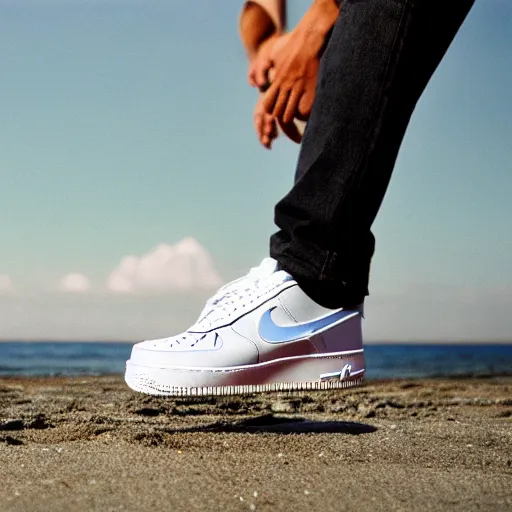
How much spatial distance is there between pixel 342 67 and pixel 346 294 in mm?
525

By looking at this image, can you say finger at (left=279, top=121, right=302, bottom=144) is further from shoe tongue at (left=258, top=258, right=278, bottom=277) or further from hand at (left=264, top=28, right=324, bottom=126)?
shoe tongue at (left=258, top=258, right=278, bottom=277)

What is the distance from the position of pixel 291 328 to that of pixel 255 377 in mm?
147

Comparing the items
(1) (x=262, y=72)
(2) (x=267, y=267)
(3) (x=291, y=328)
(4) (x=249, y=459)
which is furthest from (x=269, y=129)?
(4) (x=249, y=459)

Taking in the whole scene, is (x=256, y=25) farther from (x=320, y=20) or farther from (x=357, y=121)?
(x=357, y=121)

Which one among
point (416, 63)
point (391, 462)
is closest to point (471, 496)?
point (391, 462)

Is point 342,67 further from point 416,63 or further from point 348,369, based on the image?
point 348,369

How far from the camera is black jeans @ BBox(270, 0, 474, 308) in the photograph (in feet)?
4.45

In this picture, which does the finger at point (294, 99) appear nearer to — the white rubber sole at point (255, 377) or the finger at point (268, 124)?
the finger at point (268, 124)

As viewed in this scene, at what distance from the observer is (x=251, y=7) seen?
2330mm

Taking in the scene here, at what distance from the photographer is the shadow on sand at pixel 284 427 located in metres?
1.68

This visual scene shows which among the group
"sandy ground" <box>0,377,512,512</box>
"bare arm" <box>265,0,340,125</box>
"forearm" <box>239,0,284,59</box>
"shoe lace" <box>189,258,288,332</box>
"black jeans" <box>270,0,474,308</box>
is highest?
"forearm" <box>239,0,284,59</box>

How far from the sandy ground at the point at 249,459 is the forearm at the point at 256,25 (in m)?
1.29

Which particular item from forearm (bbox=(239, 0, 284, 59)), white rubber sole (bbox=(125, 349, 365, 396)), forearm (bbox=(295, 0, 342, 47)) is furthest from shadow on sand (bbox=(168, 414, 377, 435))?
forearm (bbox=(239, 0, 284, 59))

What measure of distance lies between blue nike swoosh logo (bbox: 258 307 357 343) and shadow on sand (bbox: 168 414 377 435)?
10.2 inches
